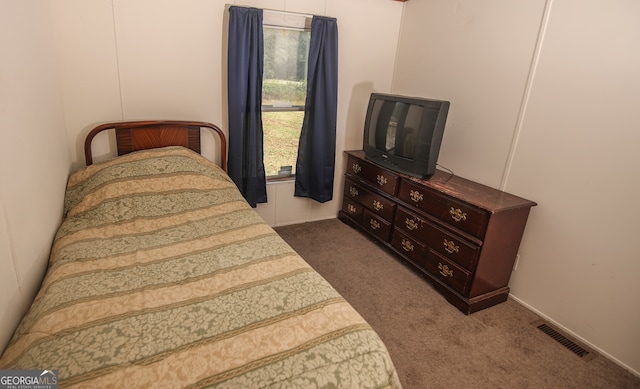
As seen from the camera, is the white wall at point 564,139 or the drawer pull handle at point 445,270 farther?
the drawer pull handle at point 445,270

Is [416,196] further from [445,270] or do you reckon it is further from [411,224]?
[445,270]

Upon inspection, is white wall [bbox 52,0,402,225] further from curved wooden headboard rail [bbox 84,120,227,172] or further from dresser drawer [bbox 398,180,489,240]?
dresser drawer [bbox 398,180,489,240]

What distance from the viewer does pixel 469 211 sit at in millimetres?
2250

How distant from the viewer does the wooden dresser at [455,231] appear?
222 centimetres

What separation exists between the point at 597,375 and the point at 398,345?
3.46ft

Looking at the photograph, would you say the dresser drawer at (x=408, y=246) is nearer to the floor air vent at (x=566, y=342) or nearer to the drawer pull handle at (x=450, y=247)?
the drawer pull handle at (x=450, y=247)

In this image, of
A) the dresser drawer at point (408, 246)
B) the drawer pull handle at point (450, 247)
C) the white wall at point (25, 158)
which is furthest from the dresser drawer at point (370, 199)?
the white wall at point (25, 158)

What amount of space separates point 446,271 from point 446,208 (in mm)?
439

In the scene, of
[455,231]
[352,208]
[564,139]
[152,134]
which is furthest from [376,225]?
[152,134]

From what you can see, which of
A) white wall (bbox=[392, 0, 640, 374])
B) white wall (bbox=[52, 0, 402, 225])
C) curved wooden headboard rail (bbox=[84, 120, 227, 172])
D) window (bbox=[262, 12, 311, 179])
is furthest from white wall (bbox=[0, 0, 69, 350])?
white wall (bbox=[392, 0, 640, 374])

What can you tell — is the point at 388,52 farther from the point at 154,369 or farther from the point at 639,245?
the point at 154,369

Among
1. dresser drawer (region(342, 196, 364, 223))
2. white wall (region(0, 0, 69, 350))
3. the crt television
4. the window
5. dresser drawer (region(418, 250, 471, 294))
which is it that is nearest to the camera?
white wall (region(0, 0, 69, 350))

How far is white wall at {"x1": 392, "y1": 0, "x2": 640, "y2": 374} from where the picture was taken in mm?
1903

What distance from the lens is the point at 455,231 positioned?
2.35m
